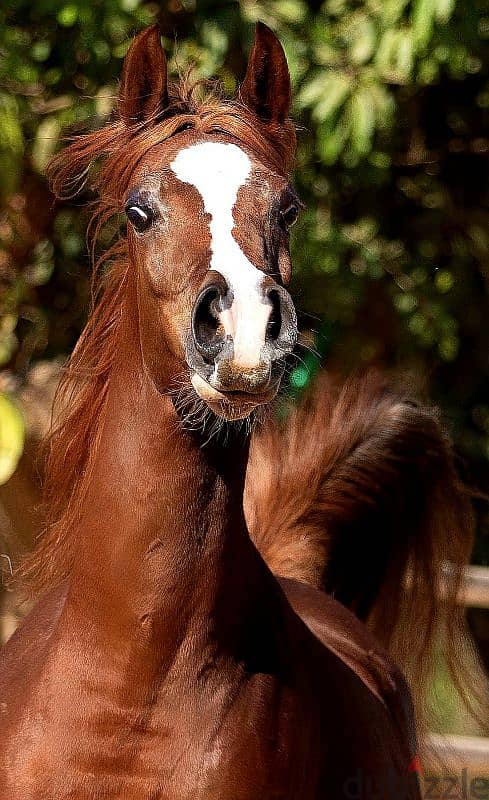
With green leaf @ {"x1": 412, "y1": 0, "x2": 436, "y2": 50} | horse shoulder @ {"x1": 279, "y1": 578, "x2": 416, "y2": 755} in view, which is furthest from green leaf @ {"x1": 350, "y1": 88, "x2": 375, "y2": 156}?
horse shoulder @ {"x1": 279, "y1": 578, "x2": 416, "y2": 755}

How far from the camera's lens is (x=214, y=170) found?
5.29 feet

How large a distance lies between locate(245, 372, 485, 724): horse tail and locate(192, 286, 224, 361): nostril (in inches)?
51.2

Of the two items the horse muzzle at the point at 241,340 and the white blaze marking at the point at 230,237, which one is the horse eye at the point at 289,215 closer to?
the white blaze marking at the point at 230,237

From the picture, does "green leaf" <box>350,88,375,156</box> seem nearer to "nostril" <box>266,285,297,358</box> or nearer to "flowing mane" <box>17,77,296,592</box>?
"flowing mane" <box>17,77,296,592</box>

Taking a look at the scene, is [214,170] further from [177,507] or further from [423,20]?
[423,20]

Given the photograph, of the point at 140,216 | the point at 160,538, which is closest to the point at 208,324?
the point at 140,216

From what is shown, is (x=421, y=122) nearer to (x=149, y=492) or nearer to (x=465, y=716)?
(x=465, y=716)

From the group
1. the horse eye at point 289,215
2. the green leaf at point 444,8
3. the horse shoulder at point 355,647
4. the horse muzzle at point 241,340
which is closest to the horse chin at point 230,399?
the horse muzzle at point 241,340

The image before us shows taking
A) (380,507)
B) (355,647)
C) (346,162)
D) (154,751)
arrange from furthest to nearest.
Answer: (346,162)
(380,507)
(355,647)
(154,751)

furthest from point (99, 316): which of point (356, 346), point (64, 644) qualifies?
point (356, 346)

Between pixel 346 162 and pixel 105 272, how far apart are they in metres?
1.82

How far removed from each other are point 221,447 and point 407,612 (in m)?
1.29

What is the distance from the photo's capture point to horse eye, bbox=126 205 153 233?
1630 millimetres

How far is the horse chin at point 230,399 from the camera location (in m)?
1.48
